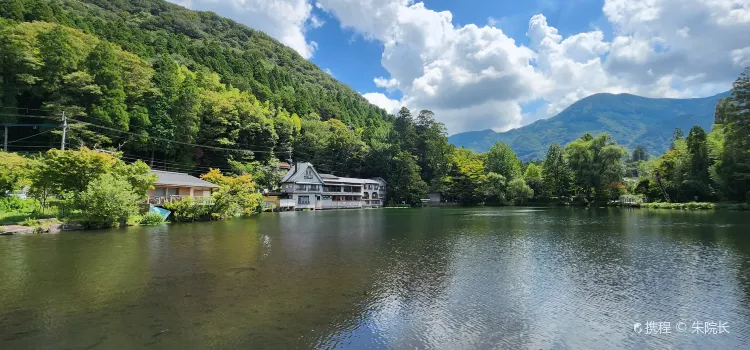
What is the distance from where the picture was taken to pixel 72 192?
2120 centimetres

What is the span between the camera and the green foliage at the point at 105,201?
65.8ft

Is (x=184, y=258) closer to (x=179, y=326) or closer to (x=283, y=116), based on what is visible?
(x=179, y=326)

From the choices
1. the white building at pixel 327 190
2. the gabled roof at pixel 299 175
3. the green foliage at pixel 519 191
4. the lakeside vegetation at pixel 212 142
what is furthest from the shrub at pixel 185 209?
the green foliage at pixel 519 191

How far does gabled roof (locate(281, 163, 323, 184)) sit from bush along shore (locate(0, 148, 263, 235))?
24.7 m

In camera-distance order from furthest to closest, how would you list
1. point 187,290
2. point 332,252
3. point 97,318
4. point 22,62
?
point 22,62, point 332,252, point 187,290, point 97,318

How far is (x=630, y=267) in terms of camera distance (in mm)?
12016

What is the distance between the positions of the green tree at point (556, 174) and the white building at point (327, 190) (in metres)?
28.4

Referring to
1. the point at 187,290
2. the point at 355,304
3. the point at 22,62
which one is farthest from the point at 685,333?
the point at 22,62

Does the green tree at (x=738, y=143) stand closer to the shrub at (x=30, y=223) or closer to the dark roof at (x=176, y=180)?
the dark roof at (x=176, y=180)

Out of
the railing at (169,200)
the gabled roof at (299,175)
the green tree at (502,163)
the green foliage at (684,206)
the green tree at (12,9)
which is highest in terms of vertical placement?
the green tree at (12,9)

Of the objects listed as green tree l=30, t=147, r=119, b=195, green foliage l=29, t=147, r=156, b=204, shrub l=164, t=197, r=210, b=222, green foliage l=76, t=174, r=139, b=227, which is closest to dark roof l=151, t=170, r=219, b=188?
shrub l=164, t=197, r=210, b=222

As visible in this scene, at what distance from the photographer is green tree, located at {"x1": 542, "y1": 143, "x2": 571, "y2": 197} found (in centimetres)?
5888

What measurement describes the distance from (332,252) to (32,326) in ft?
31.5

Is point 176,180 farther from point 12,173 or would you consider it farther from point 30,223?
point 30,223
